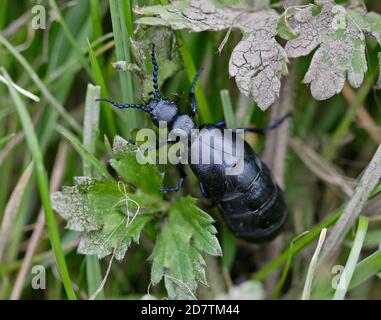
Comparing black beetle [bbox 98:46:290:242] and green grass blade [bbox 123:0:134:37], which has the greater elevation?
green grass blade [bbox 123:0:134:37]

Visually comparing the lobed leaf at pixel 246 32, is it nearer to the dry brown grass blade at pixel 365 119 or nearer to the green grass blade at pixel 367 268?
the green grass blade at pixel 367 268

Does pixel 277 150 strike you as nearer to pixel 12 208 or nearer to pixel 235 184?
pixel 235 184

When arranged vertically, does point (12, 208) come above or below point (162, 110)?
below

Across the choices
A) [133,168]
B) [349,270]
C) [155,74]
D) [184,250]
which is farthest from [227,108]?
[349,270]

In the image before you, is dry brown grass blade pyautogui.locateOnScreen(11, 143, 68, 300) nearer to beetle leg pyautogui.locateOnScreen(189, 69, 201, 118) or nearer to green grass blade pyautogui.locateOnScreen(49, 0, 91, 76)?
green grass blade pyautogui.locateOnScreen(49, 0, 91, 76)

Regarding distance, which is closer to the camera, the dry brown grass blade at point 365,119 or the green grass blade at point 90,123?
the green grass blade at point 90,123

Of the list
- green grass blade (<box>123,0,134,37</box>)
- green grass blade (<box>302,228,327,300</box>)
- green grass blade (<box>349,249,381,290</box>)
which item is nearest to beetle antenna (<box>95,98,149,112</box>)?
green grass blade (<box>123,0,134,37</box>)

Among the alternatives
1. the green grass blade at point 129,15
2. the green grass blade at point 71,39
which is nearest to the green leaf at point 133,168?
the green grass blade at point 129,15
